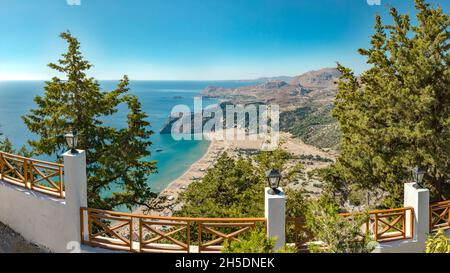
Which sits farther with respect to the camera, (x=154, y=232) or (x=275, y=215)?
(x=154, y=232)

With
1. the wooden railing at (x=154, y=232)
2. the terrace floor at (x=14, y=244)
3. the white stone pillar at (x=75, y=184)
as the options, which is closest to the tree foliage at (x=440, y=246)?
the wooden railing at (x=154, y=232)

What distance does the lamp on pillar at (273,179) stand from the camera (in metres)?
5.40

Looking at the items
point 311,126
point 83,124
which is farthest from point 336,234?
point 311,126

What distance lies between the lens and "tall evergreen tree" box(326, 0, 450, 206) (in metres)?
9.68

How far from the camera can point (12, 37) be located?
27938 millimetres

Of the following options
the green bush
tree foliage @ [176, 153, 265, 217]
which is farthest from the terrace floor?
tree foliage @ [176, 153, 265, 217]

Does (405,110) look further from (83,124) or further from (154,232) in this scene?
(83,124)

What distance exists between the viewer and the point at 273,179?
541 cm

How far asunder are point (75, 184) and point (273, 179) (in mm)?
3375

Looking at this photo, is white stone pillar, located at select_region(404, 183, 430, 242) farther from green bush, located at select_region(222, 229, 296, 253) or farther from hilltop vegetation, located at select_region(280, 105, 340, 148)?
hilltop vegetation, located at select_region(280, 105, 340, 148)

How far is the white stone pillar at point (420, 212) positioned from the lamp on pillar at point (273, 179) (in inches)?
106

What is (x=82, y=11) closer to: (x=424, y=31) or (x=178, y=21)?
(x=424, y=31)

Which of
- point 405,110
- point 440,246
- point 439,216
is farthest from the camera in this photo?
point 405,110
